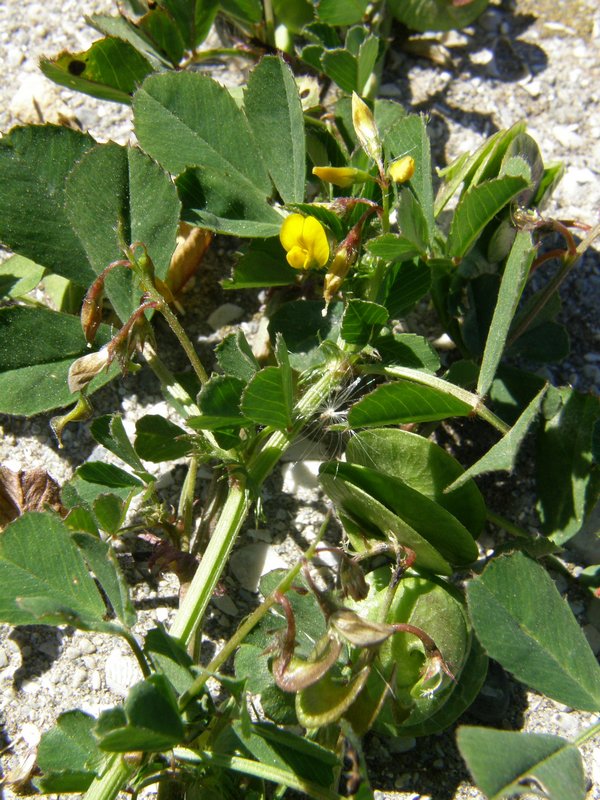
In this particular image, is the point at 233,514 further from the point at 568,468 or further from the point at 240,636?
the point at 568,468

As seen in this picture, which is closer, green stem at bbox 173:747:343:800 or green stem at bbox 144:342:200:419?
green stem at bbox 173:747:343:800

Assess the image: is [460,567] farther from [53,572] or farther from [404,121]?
[404,121]

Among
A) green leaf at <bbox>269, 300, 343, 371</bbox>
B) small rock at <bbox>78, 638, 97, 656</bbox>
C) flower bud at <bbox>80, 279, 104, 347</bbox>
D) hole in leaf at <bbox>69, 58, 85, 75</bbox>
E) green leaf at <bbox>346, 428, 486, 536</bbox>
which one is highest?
hole in leaf at <bbox>69, 58, 85, 75</bbox>

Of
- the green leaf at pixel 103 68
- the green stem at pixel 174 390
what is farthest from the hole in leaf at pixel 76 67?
the green stem at pixel 174 390

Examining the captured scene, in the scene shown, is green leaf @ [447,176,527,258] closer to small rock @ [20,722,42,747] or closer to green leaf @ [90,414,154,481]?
green leaf @ [90,414,154,481]

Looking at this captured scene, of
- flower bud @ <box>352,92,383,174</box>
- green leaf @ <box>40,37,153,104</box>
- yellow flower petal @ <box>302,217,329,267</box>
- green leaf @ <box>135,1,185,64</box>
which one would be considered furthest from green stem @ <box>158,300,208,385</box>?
green leaf @ <box>135,1,185,64</box>

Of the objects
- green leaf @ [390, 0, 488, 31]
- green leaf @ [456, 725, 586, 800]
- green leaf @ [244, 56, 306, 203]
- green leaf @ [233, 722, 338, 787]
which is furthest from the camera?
green leaf @ [390, 0, 488, 31]

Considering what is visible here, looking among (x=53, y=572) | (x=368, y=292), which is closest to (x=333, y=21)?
(x=368, y=292)
